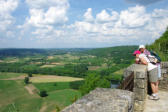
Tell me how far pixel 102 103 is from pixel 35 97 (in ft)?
161

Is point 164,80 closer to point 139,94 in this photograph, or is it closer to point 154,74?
point 154,74

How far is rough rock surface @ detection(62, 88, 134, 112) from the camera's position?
69.2 inches

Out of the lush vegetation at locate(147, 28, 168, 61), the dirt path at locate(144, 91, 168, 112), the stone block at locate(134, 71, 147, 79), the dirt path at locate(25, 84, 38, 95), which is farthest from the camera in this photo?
the dirt path at locate(25, 84, 38, 95)

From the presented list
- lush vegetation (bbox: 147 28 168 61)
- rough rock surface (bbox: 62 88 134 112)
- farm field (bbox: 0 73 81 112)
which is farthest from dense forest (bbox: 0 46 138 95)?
rough rock surface (bbox: 62 88 134 112)

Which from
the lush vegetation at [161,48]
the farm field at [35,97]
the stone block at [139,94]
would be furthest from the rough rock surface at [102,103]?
the farm field at [35,97]

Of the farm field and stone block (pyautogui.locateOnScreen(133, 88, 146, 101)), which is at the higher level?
stone block (pyautogui.locateOnScreen(133, 88, 146, 101))

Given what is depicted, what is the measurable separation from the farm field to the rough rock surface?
109 ft

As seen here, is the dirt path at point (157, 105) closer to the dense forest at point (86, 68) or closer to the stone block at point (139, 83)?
the stone block at point (139, 83)

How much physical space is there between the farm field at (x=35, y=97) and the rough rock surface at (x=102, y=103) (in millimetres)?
33354

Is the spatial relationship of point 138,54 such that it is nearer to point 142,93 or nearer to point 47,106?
point 142,93

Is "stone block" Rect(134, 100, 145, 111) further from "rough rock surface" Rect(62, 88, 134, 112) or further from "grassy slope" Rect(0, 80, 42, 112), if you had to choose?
"grassy slope" Rect(0, 80, 42, 112)

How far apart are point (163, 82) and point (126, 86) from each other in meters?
3.03

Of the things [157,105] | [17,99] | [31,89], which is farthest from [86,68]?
[157,105]

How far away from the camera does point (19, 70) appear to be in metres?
79.9
